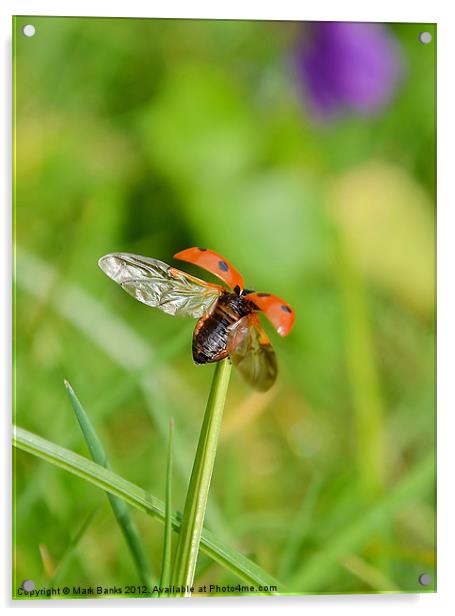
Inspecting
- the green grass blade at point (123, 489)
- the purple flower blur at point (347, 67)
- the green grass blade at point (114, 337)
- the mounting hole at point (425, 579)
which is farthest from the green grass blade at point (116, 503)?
the purple flower blur at point (347, 67)

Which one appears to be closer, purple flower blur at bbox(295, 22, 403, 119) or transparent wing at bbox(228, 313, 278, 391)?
transparent wing at bbox(228, 313, 278, 391)

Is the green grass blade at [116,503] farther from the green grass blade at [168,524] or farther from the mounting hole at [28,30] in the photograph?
the mounting hole at [28,30]

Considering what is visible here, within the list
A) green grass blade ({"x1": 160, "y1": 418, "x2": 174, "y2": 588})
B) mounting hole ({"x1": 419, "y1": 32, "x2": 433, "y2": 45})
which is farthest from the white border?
green grass blade ({"x1": 160, "y1": 418, "x2": 174, "y2": 588})

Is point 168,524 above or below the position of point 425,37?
below

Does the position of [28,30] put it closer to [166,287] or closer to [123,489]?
[166,287]

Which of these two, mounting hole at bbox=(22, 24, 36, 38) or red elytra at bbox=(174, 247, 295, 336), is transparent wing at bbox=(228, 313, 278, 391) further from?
mounting hole at bbox=(22, 24, 36, 38)
